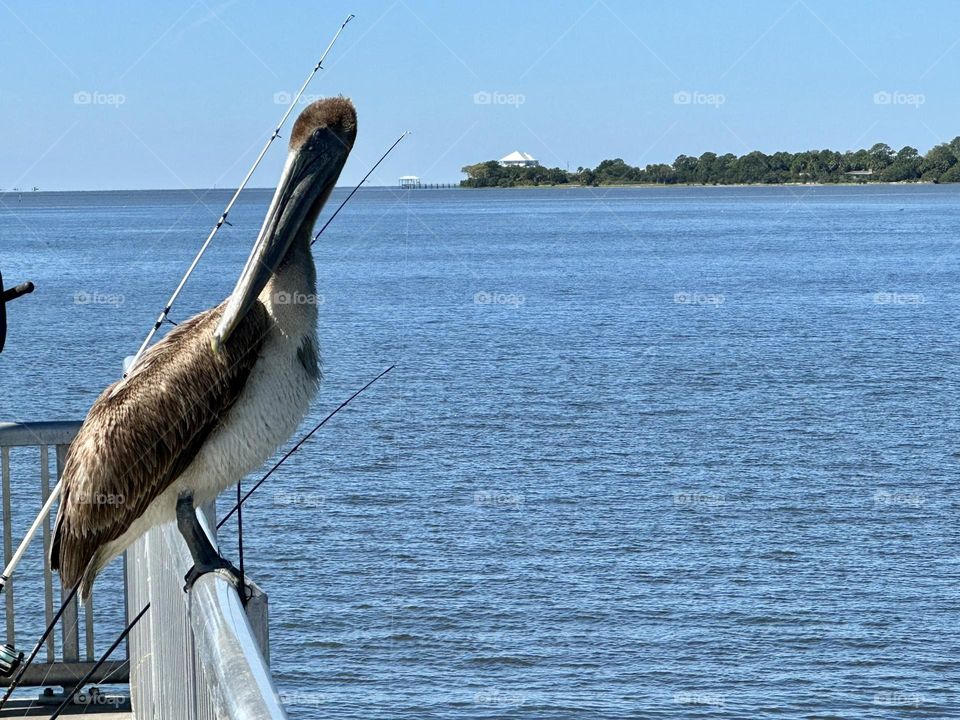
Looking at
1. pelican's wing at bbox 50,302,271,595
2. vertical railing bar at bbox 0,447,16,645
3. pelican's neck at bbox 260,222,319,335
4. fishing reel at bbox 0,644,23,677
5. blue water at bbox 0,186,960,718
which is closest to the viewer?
pelican's wing at bbox 50,302,271,595

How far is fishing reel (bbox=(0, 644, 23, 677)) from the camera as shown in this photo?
14.4 feet

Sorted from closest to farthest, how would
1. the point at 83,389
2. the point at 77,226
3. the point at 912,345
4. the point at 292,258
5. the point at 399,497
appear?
the point at 292,258, the point at 399,497, the point at 83,389, the point at 912,345, the point at 77,226

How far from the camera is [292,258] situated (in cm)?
427

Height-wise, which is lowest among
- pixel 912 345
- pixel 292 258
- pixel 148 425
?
pixel 912 345

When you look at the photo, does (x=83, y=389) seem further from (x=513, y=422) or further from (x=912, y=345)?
(x=912, y=345)

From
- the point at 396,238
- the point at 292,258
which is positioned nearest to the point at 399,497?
the point at 292,258

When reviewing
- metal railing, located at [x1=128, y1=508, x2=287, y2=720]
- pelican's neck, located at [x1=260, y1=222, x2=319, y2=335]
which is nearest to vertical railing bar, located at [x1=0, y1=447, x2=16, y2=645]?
metal railing, located at [x1=128, y1=508, x2=287, y2=720]

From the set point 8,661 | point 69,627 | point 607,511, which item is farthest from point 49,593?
point 607,511

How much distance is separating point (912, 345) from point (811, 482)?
67.0 ft

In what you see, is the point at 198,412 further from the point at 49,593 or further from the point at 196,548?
the point at 49,593

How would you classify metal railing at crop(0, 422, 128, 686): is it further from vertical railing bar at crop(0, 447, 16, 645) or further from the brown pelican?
the brown pelican

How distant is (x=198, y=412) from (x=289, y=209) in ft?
2.50

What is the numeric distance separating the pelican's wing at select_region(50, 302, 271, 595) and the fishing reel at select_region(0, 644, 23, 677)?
0.63m

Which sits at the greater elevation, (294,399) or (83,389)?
(294,399)
